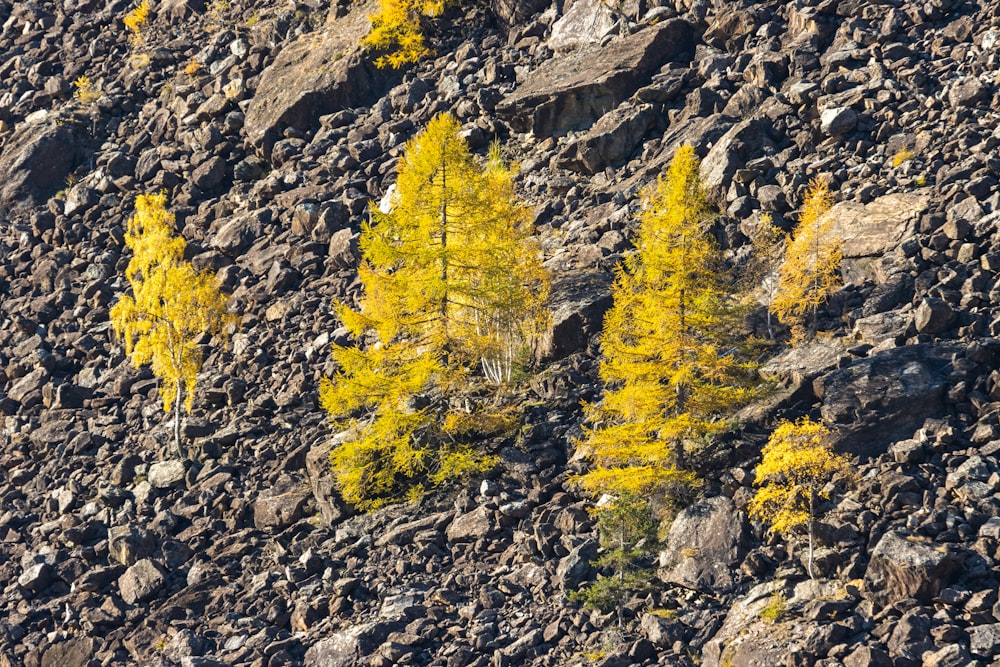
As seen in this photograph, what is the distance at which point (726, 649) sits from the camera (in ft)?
80.0

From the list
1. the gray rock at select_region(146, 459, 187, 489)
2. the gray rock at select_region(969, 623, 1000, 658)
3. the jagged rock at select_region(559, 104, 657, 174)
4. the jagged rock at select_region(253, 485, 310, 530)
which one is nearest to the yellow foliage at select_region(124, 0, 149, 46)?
the jagged rock at select_region(559, 104, 657, 174)

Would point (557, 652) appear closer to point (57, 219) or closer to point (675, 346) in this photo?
point (675, 346)

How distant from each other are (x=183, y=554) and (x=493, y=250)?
1288cm

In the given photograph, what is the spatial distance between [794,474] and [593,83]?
71.6 feet

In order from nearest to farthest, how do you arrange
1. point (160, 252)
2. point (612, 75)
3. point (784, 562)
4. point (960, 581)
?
point (960, 581), point (784, 562), point (160, 252), point (612, 75)

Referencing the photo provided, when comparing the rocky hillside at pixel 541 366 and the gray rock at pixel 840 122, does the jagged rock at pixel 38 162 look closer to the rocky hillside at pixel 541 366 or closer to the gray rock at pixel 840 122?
the rocky hillside at pixel 541 366

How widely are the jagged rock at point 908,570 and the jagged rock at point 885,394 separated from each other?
3431mm

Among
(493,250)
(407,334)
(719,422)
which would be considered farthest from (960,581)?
(407,334)

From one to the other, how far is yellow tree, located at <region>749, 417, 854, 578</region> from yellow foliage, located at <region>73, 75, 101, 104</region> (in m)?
41.5

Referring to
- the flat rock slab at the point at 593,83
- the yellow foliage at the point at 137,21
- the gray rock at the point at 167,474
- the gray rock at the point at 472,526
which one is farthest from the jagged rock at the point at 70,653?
the yellow foliage at the point at 137,21

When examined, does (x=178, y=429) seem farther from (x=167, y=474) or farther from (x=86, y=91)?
(x=86, y=91)

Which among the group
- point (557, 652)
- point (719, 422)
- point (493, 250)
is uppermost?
point (493, 250)

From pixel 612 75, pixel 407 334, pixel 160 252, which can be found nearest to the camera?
pixel 407 334

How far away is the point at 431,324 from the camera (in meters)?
33.4
